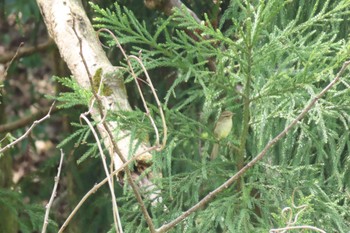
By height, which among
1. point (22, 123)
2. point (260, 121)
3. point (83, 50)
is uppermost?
point (83, 50)

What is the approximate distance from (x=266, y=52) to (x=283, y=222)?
1.53ft

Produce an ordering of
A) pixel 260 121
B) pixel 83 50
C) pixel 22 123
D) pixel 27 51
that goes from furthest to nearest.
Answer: pixel 27 51
pixel 22 123
pixel 83 50
pixel 260 121

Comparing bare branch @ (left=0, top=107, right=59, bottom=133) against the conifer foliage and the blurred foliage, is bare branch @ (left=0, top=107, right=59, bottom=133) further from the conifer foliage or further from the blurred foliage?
the conifer foliage

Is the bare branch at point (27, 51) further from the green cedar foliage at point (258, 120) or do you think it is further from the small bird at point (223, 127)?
the small bird at point (223, 127)

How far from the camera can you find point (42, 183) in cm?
445

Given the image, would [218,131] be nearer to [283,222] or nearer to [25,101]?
[283,222]

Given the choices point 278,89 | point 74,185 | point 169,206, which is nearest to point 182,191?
point 169,206

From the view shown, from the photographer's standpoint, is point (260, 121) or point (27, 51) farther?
point (27, 51)

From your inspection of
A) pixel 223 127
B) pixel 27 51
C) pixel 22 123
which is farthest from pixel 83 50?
pixel 27 51

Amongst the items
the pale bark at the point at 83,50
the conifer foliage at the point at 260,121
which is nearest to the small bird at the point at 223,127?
the conifer foliage at the point at 260,121

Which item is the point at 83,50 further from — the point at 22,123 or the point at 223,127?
the point at 22,123

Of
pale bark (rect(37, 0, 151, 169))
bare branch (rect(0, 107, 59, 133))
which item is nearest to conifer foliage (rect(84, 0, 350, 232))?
pale bark (rect(37, 0, 151, 169))

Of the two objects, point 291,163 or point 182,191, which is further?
point 291,163

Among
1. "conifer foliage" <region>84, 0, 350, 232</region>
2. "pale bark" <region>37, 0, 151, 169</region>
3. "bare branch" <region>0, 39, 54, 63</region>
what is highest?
"bare branch" <region>0, 39, 54, 63</region>
